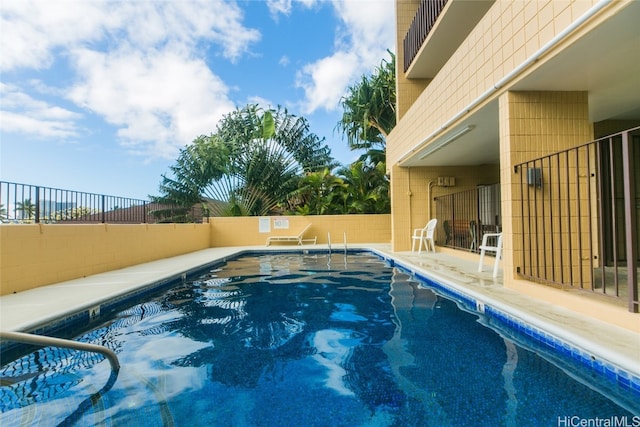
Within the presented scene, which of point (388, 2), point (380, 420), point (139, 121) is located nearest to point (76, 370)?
point (380, 420)

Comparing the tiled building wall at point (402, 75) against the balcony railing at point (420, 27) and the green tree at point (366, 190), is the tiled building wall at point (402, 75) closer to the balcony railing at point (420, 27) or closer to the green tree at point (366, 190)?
the balcony railing at point (420, 27)

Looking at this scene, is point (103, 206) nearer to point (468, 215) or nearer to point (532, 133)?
point (532, 133)

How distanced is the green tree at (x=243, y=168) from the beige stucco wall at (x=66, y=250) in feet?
22.0

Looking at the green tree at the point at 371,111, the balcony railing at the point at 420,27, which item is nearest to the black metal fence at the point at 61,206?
the balcony railing at the point at 420,27

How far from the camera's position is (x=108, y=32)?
1327 centimetres

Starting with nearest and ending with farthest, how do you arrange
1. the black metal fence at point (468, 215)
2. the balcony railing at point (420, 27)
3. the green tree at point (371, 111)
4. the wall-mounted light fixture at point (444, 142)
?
the wall-mounted light fixture at point (444, 142) → the balcony railing at point (420, 27) → the black metal fence at point (468, 215) → the green tree at point (371, 111)

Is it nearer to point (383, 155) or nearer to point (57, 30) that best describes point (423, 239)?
point (383, 155)

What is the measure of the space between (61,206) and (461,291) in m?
6.97

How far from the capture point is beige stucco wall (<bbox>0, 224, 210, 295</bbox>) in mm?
4613

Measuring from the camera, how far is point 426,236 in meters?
9.27

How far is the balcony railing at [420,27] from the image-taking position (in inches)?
310

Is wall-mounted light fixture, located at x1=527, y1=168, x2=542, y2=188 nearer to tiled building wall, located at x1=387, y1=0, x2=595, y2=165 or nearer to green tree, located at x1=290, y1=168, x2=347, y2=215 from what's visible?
tiled building wall, located at x1=387, y1=0, x2=595, y2=165

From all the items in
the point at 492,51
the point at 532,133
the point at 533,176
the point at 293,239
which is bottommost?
the point at 293,239

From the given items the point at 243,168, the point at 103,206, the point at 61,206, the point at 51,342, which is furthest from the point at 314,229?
the point at 51,342
